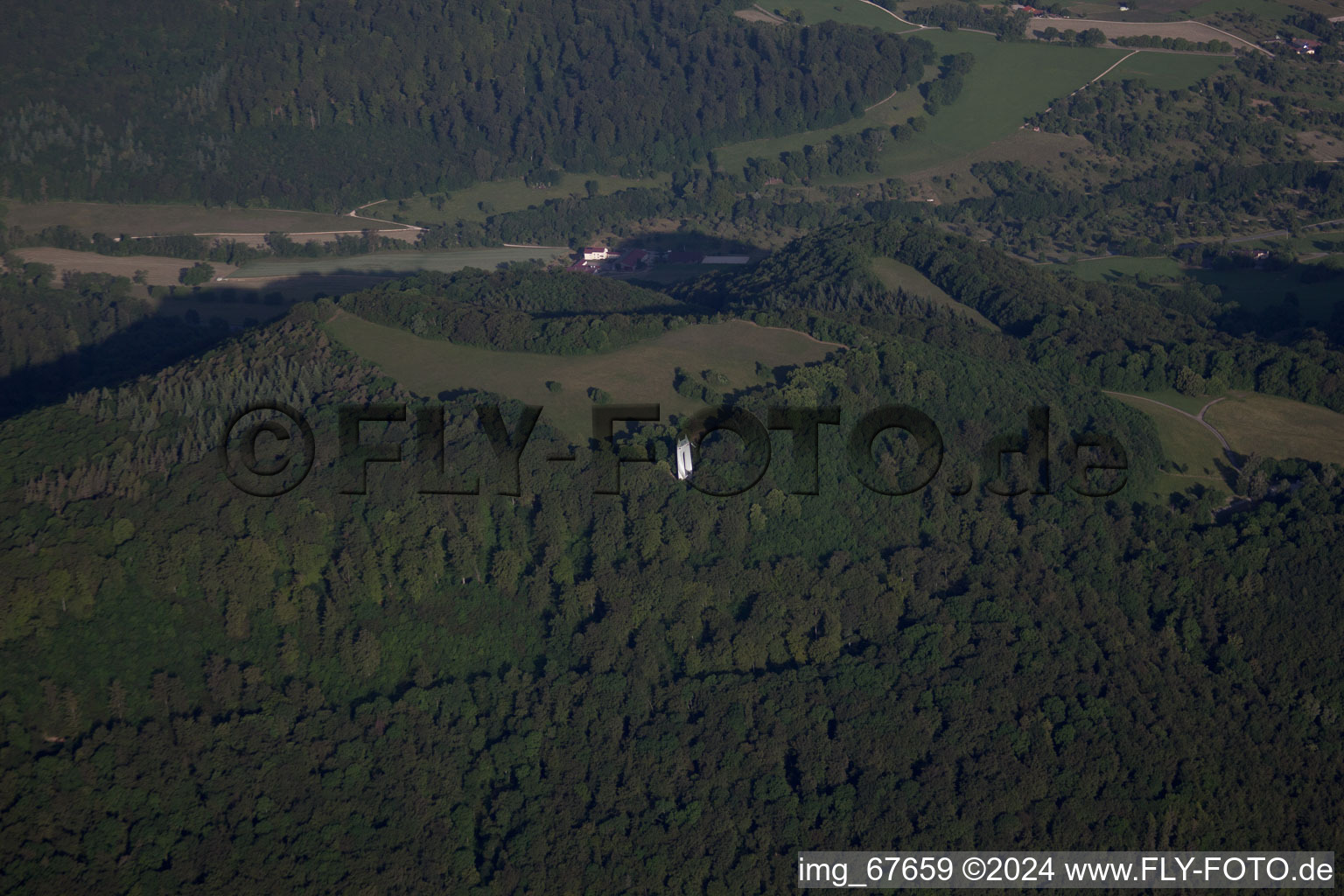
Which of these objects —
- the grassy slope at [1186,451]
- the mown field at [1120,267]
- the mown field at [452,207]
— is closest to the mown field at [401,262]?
the mown field at [452,207]

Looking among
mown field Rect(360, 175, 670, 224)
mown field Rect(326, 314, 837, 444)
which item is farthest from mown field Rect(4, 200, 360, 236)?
mown field Rect(326, 314, 837, 444)

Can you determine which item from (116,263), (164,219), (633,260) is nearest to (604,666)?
(633,260)

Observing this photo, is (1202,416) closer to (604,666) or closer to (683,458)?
(683,458)

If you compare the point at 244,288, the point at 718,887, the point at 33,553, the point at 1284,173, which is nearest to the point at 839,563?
the point at 718,887

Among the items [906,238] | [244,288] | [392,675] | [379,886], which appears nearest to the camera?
[379,886]

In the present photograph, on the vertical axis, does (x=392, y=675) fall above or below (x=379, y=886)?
above

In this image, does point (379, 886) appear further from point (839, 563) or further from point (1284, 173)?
point (1284, 173)

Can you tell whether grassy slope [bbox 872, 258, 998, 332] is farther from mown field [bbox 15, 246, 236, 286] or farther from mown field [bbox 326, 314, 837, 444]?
mown field [bbox 15, 246, 236, 286]
